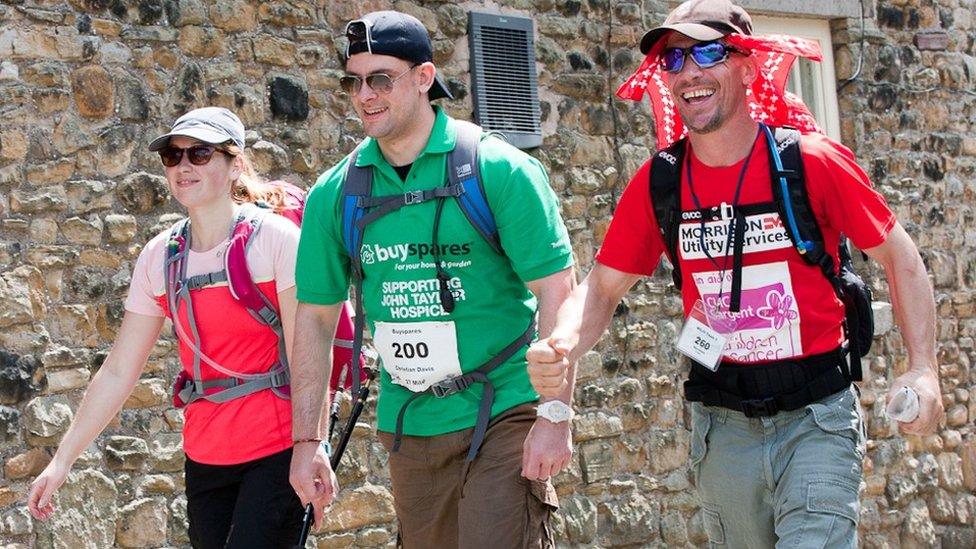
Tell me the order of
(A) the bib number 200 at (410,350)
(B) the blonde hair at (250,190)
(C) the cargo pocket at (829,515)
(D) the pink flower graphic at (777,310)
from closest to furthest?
(C) the cargo pocket at (829,515), (D) the pink flower graphic at (777,310), (A) the bib number 200 at (410,350), (B) the blonde hair at (250,190)

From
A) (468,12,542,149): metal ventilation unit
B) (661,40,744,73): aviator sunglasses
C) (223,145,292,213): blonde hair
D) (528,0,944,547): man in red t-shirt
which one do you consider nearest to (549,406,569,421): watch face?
(528,0,944,547): man in red t-shirt

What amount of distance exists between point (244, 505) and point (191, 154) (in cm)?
110

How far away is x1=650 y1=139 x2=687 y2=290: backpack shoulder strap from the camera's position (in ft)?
12.7

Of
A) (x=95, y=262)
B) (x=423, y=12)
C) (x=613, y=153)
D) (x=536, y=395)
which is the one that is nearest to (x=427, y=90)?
(x=536, y=395)

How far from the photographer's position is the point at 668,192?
387 cm

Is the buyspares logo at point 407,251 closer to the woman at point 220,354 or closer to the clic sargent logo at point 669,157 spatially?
the woman at point 220,354

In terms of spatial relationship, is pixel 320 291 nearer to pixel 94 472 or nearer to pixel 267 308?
pixel 267 308

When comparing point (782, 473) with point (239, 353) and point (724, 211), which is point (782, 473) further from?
point (239, 353)

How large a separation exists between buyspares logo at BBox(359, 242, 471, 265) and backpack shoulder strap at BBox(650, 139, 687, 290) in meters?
0.53

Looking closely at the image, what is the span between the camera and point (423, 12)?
6930 mm

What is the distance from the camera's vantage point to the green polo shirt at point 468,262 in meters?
3.81

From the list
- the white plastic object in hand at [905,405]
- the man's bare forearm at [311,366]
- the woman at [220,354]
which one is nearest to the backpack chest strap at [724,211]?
the white plastic object in hand at [905,405]

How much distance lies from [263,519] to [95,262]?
2.03 m

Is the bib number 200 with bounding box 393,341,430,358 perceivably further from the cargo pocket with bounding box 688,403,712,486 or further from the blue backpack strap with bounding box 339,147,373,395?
the cargo pocket with bounding box 688,403,712,486
